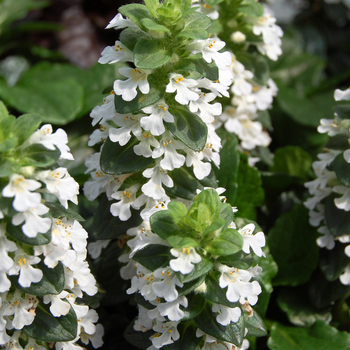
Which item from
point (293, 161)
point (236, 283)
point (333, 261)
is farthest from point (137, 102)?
point (293, 161)

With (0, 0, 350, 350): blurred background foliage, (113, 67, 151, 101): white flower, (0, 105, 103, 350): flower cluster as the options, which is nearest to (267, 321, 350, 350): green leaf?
(0, 0, 350, 350): blurred background foliage

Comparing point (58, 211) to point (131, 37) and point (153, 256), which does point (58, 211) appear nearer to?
point (153, 256)

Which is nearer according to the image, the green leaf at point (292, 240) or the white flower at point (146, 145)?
the white flower at point (146, 145)

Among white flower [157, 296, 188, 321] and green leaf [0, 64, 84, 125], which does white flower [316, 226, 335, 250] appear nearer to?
white flower [157, 296, 188, 321]

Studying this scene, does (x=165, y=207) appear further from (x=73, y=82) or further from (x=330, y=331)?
(x=73, y=82)

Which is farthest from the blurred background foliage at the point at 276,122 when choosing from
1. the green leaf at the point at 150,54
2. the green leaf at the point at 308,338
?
the green leaf at the point at 150,54

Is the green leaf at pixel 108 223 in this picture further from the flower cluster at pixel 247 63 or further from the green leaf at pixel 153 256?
the flower cluster at pixel 247 63

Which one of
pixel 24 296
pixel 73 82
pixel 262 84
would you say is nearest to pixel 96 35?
pixel 73 82
